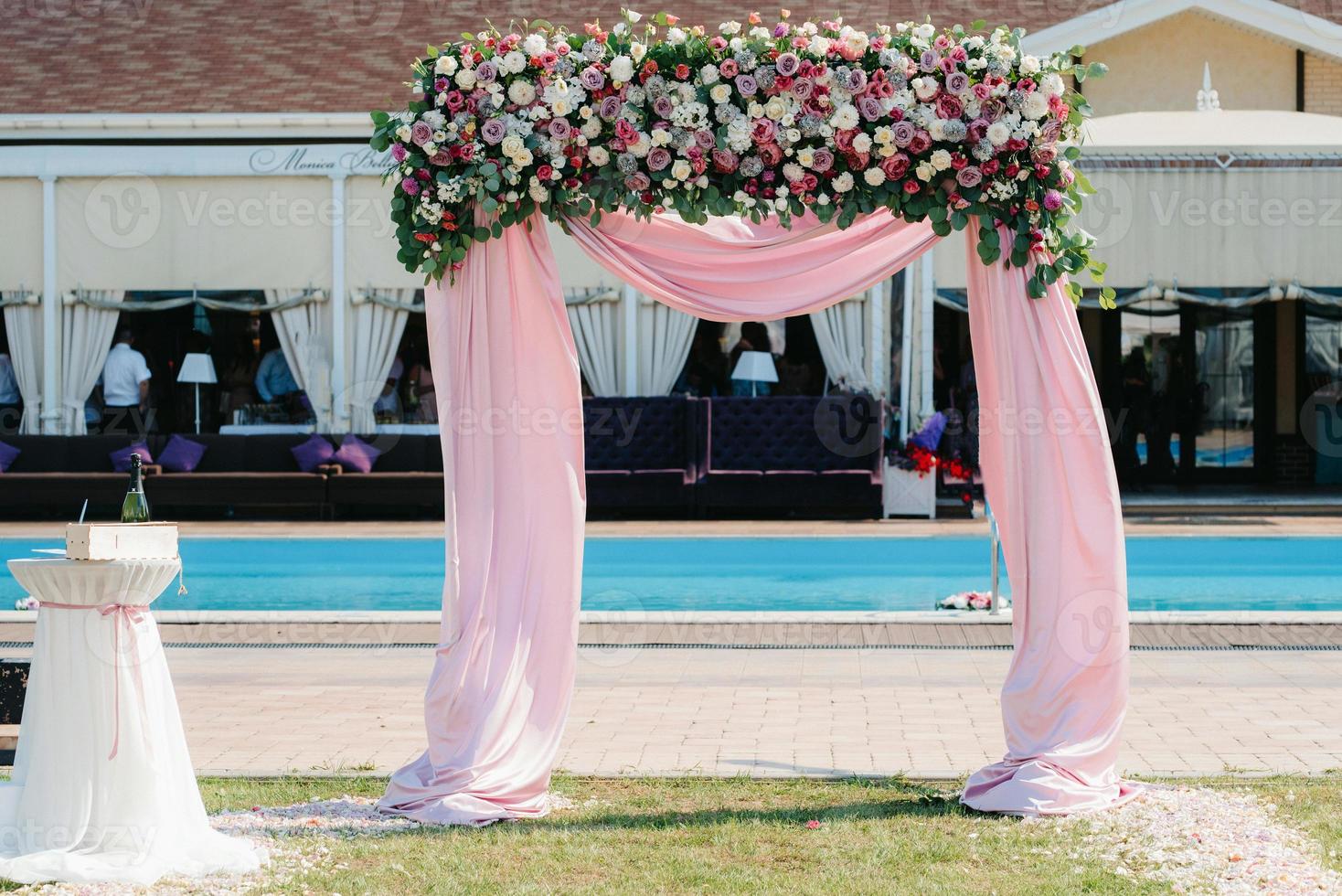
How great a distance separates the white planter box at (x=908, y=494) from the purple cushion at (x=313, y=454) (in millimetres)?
5112

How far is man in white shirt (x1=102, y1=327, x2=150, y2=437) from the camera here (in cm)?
1467

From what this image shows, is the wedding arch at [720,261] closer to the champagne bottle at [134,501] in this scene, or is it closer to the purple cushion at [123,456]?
the champagne bottle at [134,501]

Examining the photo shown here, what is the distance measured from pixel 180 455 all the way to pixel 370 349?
204cm

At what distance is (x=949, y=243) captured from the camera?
14.0 m

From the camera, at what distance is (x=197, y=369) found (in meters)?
14.8

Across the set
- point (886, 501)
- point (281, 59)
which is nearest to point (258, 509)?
point (281, 59)

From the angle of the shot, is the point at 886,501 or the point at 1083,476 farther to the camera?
the point at 886,501

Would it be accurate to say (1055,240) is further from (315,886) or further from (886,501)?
(886,501)

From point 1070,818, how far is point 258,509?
11.4 meters

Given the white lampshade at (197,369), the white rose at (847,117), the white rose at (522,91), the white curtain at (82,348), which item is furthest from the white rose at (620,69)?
the white curtain at (82,348)

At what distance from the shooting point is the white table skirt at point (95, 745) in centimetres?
395

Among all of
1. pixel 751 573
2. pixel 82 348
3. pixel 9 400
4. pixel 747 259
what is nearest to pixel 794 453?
pixel 751 573
